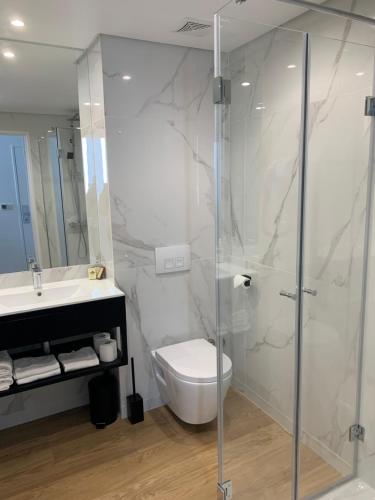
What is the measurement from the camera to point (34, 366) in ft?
7.16

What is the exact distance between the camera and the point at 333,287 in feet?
6.65

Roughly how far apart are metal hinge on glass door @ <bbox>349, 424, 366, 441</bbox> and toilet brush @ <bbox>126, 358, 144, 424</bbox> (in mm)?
1262

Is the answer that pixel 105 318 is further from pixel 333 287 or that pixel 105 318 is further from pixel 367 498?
pixel 367 498

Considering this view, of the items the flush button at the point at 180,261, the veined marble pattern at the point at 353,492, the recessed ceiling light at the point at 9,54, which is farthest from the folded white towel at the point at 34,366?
the recessed ceiling light at the point at 9,54

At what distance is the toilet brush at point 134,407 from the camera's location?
2.53 m

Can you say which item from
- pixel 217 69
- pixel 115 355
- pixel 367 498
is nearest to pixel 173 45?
pixel 217 69

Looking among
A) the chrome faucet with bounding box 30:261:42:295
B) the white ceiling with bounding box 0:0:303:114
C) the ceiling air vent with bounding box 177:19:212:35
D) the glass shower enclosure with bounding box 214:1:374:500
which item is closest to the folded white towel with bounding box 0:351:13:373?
the chrome faucet with bounding box 30:261:42:295

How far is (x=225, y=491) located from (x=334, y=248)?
4.31ft

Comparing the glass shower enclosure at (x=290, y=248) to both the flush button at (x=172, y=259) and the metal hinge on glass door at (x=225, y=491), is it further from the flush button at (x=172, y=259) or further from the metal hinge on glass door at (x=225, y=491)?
the flush button at (x=172, y=259)

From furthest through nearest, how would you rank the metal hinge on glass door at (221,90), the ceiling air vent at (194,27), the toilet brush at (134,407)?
the toilet brush at (134,407) → the ceiling air vent at (194,27) → the metal hinge on glass door at (221,90)

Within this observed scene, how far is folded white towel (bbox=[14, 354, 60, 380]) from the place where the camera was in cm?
213

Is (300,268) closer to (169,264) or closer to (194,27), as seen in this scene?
(169,264)

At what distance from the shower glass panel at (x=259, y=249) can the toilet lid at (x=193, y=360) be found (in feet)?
0.46

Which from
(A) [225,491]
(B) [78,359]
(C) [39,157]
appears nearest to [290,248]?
(A) [225,491]
